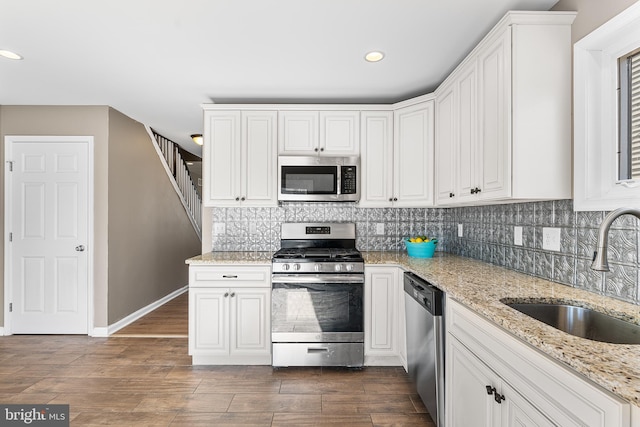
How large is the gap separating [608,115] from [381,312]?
1953 mm

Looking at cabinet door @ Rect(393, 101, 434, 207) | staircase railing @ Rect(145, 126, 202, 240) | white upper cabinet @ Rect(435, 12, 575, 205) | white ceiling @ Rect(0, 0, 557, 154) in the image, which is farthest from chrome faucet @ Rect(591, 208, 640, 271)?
staircase railing @ Rect(145, 126, 202, 240)

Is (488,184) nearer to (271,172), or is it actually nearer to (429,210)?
(429,210)

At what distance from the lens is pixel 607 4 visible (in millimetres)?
1546

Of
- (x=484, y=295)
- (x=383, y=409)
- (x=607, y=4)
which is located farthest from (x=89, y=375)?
(x=607, y=4)

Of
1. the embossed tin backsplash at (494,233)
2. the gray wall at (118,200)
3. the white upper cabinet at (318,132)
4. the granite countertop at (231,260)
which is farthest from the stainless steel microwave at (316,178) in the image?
the gray wall at (118,200)

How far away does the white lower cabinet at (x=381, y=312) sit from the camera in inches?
110

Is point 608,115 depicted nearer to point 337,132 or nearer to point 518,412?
point 518,412

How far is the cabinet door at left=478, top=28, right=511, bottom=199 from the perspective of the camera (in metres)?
1.81

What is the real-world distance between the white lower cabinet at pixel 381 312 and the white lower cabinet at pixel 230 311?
827 millimetres

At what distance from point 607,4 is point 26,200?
4.89 m

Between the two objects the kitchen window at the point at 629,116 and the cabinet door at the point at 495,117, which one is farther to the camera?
the cabinet door at the point at 495,117

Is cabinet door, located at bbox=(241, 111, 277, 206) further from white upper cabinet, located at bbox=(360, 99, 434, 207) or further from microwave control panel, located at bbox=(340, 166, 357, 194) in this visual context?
white upper cabinet, located at bbox=(360, 99, 434, 207)

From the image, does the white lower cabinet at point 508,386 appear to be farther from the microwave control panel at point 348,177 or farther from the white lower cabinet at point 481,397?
the microwave control panel at point 348,177

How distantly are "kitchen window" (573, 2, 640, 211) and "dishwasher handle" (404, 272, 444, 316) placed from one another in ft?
2.74
